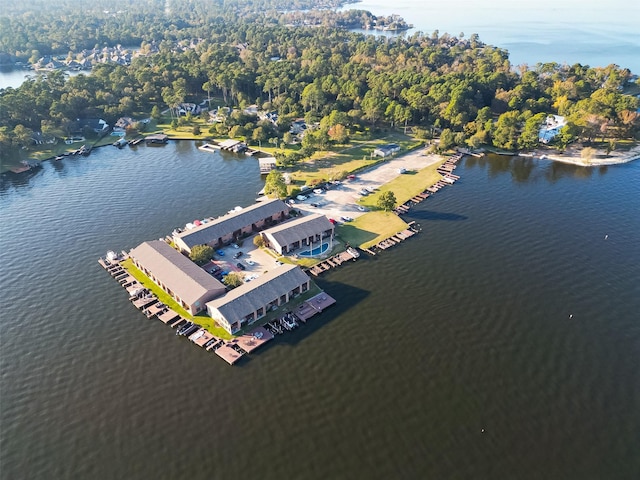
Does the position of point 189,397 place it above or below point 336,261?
below

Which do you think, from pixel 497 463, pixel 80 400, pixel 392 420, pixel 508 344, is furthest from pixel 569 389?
pixel 80 400

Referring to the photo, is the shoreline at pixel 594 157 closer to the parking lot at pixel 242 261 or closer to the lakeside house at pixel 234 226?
the lakeside house at pixel 234 226

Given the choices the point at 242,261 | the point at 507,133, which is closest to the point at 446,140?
the point at 507,133

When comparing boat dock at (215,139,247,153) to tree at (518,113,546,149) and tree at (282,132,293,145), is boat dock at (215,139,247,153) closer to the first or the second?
tree at (282,132,293,145)

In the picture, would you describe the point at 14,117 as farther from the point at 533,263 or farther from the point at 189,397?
the point at 533,263

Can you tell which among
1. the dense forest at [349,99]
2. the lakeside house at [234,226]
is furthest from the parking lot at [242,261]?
the dense forest at [349,99]

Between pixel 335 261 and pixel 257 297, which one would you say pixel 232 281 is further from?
pixel 335 261
